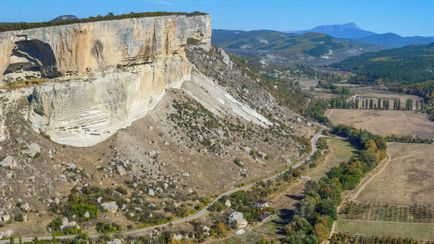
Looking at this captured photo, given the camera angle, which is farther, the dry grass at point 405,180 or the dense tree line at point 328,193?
the dry grass at point 405,180

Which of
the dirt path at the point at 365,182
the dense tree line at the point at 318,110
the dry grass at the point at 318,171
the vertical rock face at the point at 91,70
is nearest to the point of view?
the vertical rock face at the point at 91,70

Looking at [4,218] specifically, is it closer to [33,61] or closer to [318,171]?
[33,61]

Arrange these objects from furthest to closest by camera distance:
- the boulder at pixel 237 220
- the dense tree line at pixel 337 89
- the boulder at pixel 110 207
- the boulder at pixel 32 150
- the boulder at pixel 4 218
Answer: the dense tree line at pixel 337 89
the boulder at pixel 237 220
the boulder at pixel 32 150
the boulder at pixel 110 207
the boulder at pixel 4 218

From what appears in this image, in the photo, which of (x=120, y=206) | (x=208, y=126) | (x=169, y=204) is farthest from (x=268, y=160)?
(x=120, y=206)

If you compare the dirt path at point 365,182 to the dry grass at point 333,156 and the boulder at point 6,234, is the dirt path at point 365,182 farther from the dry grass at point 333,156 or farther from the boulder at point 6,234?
the boulder at point 6,234

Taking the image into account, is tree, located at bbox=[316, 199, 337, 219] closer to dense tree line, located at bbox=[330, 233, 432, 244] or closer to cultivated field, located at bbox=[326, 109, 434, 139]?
dense tree line, located at bbox=[330, 233, 432, 244]

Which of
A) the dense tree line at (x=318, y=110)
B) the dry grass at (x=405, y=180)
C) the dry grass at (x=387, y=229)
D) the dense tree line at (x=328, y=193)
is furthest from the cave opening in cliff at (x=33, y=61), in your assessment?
the dense tree line at (x=318, y=110)

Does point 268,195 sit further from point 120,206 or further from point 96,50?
point 96,50

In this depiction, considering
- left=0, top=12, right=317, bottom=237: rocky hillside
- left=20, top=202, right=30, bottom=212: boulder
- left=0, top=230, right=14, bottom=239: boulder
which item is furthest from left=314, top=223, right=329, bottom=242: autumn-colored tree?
left=0, top=230, right=14, bottom=239: boulder
